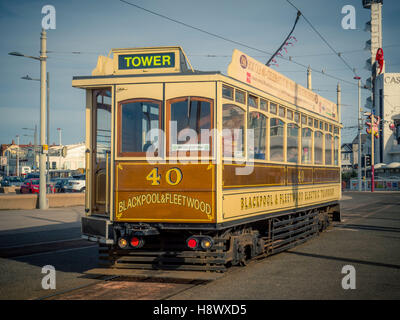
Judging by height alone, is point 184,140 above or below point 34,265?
above

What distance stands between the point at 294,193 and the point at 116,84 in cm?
497

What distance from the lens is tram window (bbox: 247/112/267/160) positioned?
8621 mm

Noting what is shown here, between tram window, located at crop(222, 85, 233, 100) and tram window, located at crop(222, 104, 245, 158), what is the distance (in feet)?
0.46

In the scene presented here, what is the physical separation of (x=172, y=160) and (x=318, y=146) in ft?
21.1

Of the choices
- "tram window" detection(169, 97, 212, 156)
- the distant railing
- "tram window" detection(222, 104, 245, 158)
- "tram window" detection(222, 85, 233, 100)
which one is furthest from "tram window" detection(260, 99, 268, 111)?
the distant railing

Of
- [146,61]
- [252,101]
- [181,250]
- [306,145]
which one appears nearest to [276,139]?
[252,101]

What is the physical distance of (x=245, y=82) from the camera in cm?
848

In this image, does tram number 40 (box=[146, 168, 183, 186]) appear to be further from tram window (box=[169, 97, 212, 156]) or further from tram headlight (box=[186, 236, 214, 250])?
tram headlight (box=[186, 236, 214, 250])

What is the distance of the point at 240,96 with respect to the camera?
27.3 ft

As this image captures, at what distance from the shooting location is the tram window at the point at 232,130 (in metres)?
7.78

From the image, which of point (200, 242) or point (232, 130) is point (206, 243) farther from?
point (232, 130)

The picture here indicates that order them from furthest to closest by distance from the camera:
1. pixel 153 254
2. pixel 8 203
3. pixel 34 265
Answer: pixel 8 203
pixel 34 265
pixel 153 254
